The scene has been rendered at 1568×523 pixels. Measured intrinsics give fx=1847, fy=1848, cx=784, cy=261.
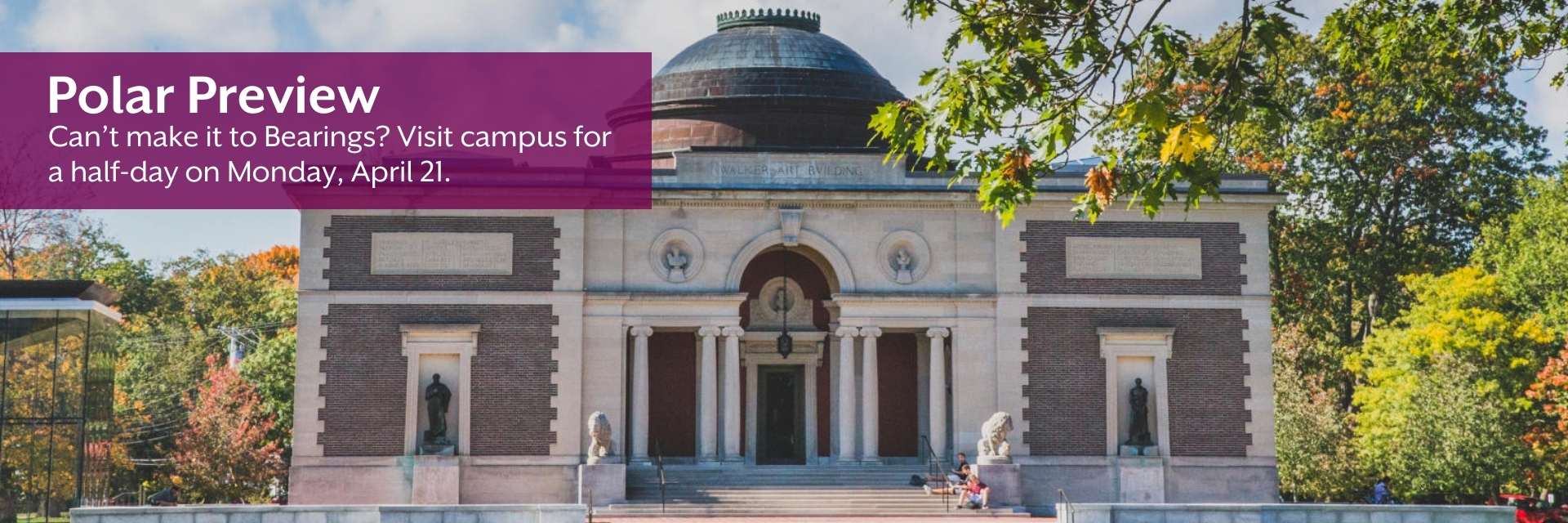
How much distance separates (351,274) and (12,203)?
21.2 metres

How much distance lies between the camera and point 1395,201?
1886 inches

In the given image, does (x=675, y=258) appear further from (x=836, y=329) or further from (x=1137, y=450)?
(x=1137, y=450)

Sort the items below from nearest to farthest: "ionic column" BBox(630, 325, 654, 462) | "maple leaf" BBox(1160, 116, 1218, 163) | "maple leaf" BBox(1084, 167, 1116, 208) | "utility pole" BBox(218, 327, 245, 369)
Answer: "maple leaf" BBox(1160, 116, 1218, 163) < "maple leaf" BBox(1084, 167, 1116, 208) < "ionic column" BBox(630, 325, 654, 462) < "utility pole" BBox(218, 327, 245, 369)

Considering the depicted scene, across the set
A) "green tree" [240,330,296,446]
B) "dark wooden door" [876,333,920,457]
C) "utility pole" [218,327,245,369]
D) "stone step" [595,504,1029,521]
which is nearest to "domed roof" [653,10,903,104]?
"dark wooden door" [876,333,920,457]

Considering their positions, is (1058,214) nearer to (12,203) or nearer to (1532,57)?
(1532,57)

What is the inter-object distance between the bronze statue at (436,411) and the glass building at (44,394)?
23.1 feet

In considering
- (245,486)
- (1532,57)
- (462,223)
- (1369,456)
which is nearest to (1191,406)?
(1369,456)

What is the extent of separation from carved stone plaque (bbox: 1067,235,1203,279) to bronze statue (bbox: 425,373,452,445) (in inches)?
491

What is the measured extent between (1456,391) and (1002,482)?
511 inches

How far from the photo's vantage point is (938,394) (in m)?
36.8

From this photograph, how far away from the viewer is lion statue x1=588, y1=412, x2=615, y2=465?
33969 mm

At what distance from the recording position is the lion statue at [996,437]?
112ft

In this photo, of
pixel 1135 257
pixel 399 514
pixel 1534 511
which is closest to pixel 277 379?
pixel 399 514

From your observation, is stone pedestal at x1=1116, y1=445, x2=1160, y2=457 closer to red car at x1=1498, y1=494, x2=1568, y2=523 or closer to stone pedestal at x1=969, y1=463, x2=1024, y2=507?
stone pedestal at x1=969, y1=463, x2=1024, y2=507
